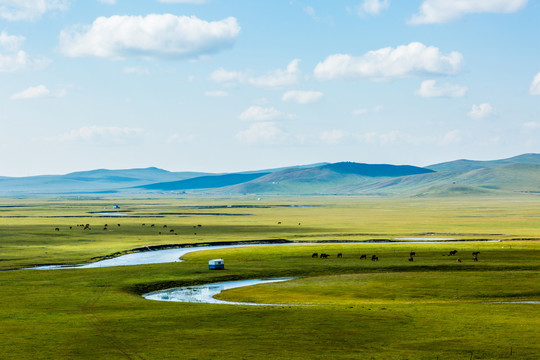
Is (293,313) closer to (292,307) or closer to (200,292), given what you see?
(292,307)

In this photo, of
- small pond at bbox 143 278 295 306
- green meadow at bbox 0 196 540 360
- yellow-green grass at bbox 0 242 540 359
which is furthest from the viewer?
small pond at bbox 143 278 295 306

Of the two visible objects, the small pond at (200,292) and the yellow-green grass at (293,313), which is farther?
the small pond at (200,292)

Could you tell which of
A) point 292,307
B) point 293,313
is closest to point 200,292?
point 292,307

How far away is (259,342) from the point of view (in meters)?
38.0

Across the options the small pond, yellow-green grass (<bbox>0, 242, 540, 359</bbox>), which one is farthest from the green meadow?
the small pond

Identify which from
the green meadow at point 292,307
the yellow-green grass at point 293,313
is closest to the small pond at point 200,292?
the green meadow at point 292,307

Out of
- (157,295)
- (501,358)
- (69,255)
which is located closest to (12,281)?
(157,295)

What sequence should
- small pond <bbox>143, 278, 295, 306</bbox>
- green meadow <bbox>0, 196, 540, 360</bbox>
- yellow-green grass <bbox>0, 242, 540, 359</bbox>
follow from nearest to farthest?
yellow-green grass <bbox>0, 242, 540, 359</bbox>, green meadow <bbox>0, 196, 540, 360</bbox>, small pond <bbox>143, 278, 295, 306</bbox>

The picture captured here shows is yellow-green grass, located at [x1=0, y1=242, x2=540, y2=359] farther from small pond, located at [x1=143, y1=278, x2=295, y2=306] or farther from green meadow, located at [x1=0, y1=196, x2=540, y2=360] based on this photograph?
small pond, located at [x1=143, y1=278, x2=295, y2=306]

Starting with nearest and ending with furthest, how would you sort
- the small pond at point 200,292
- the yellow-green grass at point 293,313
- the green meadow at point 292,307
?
the yellow-green grass at point 293,313, the green meadow at point 292,307, the small pond at point 200,292

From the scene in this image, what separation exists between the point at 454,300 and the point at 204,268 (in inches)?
1203

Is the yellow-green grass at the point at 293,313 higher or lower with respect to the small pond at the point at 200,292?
higher

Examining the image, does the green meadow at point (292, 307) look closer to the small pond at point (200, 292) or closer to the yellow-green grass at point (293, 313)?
the yellow-green grass at point (293, 313)

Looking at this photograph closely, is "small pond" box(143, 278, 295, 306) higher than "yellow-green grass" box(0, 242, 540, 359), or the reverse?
"yellow-green grass" box(0, 242, 540, 359)
